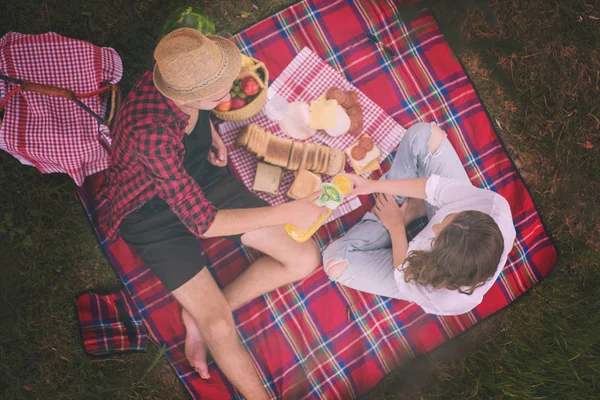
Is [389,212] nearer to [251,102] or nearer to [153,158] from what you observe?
[251,102]

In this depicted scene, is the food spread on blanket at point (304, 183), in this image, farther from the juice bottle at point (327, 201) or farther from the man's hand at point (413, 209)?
the man's hand at point (413, 209)

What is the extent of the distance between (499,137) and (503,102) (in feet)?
0.91

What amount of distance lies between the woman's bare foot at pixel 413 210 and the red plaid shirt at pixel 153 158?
125 cm

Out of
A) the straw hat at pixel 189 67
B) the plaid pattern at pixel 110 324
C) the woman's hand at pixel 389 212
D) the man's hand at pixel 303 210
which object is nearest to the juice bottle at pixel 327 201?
the man's hand at pixel 303 210

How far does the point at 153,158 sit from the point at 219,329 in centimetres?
118

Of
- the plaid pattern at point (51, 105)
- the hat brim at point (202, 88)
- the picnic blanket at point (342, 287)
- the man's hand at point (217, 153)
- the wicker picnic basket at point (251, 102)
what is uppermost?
the plaid pattern at point (51, 105)

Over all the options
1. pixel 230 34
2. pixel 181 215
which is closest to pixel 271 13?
pixel 230 34

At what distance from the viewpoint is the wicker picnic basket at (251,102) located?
2.70 m

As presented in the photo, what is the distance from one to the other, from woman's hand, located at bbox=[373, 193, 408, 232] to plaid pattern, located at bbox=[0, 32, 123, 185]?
167cm

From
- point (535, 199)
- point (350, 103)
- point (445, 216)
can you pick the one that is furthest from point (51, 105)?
point (535, 199)

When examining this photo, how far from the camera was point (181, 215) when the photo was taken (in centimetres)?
223

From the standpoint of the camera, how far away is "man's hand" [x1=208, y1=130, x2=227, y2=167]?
2781mm

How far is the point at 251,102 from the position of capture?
270cm

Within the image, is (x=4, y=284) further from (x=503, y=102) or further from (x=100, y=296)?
(x=503, y=102)
